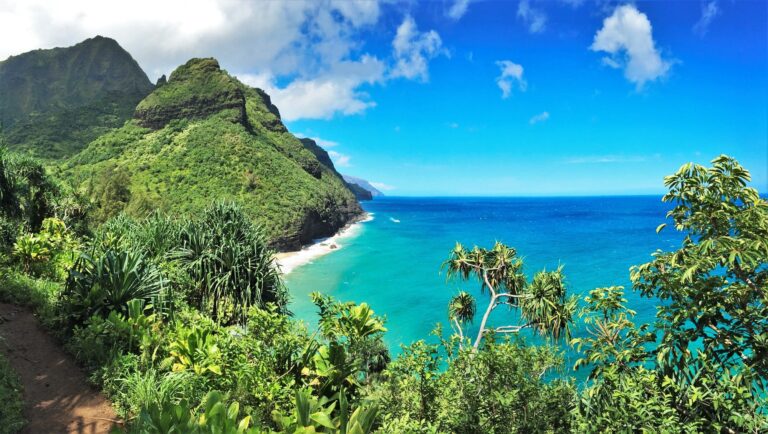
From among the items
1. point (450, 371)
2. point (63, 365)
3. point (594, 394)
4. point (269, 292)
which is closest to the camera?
point (594, 394)

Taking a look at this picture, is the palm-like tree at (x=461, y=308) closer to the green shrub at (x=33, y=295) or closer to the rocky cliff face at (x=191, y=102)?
the green shrub at (x=33, y=295)

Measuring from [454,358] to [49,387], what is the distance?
5.81 meters

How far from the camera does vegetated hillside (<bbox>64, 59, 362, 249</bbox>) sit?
43.9 m

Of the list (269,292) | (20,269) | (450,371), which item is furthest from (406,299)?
(450,371)

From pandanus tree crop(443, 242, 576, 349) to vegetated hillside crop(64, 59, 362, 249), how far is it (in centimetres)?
2957

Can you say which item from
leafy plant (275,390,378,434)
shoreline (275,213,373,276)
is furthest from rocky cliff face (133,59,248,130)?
leafy plant (275,390,378,434)

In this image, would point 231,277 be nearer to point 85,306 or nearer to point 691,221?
point 85,306

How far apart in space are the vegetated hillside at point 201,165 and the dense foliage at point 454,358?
93.9 feet

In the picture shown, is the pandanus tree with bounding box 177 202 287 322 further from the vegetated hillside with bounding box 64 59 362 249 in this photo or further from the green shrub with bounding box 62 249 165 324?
the vegetated hillside with bounding box 64 59 362 249

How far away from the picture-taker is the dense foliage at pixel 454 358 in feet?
11.1

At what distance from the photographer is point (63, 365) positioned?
19.5ft

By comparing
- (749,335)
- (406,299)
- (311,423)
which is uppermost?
(749,335)

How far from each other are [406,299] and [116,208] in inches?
1002

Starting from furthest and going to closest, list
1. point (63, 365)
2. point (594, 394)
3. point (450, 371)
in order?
point (63, 365) < point (450, 371) < point (594, 394)
